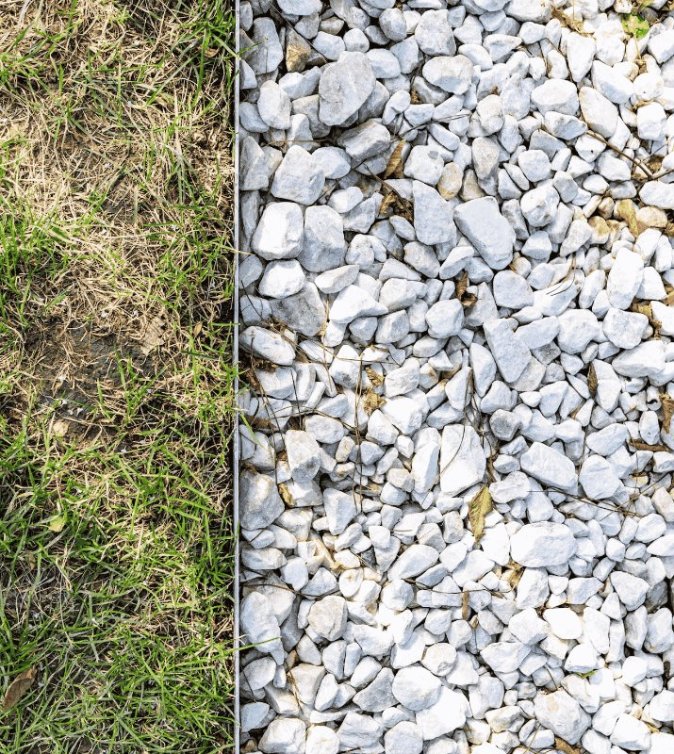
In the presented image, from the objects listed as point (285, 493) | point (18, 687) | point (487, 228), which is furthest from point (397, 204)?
point (18, 687)

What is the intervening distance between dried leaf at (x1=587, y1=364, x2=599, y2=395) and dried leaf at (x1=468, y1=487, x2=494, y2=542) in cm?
34

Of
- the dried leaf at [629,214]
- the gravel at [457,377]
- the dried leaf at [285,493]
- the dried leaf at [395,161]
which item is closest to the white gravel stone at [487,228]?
the gravel at [457,377]

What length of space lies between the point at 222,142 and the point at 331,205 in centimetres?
26

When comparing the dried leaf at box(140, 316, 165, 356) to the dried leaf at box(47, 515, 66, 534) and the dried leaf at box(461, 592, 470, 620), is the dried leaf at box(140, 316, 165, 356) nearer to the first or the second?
the dried leaf at box(47, 515, 66, 534)

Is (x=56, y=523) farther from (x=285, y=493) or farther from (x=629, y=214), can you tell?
(x=629, y=214)

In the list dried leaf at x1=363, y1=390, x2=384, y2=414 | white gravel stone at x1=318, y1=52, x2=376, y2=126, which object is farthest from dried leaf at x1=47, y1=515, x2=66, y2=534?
white gravel stone at x1=318, y1=52, x2=376, y2=126

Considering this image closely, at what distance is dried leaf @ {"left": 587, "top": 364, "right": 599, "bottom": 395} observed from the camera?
1991 millimetres

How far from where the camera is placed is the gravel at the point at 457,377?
6.00 ft

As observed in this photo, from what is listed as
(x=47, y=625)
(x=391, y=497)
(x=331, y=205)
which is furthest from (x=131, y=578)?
(x=331, y=205)

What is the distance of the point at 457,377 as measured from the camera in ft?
6.27

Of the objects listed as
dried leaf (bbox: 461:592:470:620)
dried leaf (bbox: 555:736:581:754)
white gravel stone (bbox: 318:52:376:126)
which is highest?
white gravel stone (bbox: 318:52:376:126)

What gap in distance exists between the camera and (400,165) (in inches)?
74.7

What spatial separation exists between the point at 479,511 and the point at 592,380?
1.32 ft

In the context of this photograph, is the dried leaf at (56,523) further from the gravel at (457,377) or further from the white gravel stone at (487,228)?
the white gravel stone at (487,228)
